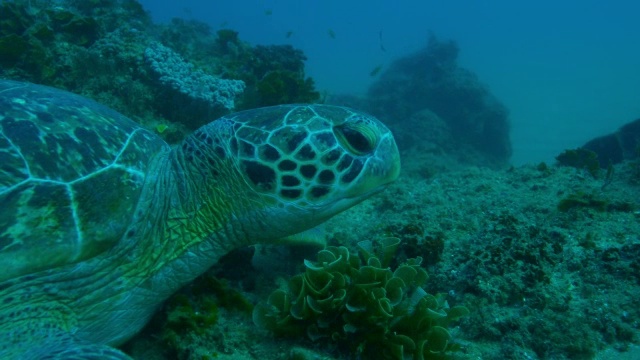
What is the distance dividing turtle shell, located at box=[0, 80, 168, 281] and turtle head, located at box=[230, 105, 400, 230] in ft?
2.26

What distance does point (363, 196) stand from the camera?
7.80 ft

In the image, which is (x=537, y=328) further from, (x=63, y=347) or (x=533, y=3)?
(x=533, y=3)

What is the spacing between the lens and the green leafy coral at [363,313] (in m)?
1.94

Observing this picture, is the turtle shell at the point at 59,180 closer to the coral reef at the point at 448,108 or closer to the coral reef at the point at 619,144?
the coral reef at the point at 619,144

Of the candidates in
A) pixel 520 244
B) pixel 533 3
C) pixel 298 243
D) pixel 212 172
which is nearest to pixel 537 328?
pixel 520 244

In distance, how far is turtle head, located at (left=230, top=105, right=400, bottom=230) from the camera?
2.23m

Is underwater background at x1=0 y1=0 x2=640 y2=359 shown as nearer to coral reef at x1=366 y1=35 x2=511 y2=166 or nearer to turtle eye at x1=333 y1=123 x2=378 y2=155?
turtle eye at x1=333 y1=123 x2=378 y2=155

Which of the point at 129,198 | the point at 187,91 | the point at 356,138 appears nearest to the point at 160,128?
the point at 187,91

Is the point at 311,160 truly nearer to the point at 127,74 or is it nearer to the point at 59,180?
the point at 59,180

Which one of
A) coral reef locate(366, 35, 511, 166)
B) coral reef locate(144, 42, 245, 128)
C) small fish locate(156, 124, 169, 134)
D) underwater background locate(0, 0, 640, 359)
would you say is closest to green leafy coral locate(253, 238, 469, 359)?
underwater background locate(0, 0, 640, 359)

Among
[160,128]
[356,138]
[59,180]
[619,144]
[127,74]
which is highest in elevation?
[619,144]

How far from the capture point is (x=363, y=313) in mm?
1980

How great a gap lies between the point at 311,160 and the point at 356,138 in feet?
1.06

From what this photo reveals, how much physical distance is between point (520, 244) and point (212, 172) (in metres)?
2.14
